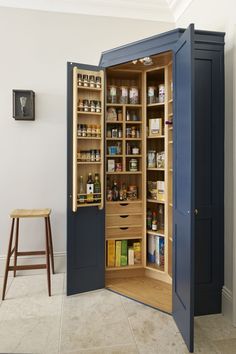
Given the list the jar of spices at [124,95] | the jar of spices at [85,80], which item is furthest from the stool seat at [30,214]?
the jar of spices at [124,95]

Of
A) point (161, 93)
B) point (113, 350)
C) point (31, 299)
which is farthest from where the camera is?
point (161, 93)

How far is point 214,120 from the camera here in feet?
7.86

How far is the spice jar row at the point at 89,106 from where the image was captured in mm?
2846

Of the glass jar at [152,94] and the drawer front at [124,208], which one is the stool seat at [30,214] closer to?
the drawer front at [124,208]

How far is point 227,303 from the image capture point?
239 cm

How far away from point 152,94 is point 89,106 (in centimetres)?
78

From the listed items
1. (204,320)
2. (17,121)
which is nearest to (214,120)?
(204,320)

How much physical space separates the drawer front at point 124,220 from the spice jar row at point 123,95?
131cm

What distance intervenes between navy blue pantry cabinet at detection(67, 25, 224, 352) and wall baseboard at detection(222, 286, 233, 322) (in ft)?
0.15

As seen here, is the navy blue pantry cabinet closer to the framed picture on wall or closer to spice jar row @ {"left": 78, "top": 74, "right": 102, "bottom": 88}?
spice jar row @ {"left": 78, "top": 74, "right": 102, "bottom": 88}

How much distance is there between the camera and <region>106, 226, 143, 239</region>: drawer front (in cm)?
313

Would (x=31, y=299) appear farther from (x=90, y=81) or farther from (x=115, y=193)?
(x=90, y=81)

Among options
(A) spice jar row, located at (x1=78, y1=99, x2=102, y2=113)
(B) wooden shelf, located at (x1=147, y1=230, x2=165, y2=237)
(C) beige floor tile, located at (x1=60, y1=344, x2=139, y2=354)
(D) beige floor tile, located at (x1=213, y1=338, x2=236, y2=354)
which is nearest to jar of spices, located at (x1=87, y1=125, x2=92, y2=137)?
(A) spice jar row, located at (x1=78, y1=99, x2=102, y2=113)

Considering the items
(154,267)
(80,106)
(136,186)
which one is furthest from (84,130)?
(154,267)
